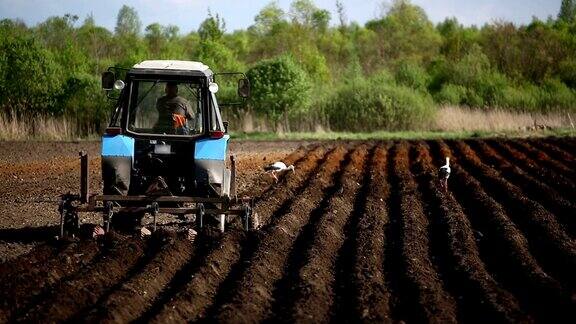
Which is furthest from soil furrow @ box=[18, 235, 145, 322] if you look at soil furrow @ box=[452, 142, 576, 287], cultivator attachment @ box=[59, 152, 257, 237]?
soil furrow @ box=[452, 142, 576, 287]

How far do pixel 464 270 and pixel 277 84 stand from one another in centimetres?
2042

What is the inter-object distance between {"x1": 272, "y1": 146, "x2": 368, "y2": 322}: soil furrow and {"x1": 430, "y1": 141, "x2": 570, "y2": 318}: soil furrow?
63.7 inches

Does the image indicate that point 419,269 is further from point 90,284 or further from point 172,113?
point 172,113

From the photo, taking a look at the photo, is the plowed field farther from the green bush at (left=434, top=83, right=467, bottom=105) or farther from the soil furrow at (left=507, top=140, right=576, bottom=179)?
the green bush at (left=434, top=83, right=467, bottom=105)

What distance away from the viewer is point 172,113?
9703mm

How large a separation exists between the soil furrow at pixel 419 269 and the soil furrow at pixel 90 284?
8.42 feet

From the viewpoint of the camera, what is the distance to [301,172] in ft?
55.2

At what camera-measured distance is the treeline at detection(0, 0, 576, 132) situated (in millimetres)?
27641

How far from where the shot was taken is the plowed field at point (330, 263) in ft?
21.8

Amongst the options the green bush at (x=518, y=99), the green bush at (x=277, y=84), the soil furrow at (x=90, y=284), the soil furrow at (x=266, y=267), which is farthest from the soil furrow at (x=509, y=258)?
the green bush at (x=518, y=99)

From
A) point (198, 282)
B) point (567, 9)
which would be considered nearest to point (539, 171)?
point (198, 282)

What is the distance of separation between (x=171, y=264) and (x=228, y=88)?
22.2 meters

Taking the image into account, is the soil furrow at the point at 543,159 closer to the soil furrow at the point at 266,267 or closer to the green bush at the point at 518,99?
the soil furrow at the point at 266,267

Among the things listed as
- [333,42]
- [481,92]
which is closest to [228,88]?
[481,92]
